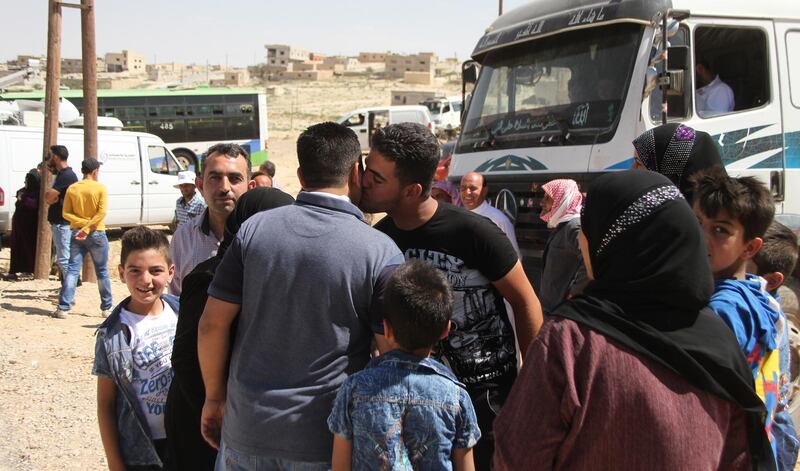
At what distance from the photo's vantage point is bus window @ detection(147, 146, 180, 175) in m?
15.4

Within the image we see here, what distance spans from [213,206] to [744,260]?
87.2 inches

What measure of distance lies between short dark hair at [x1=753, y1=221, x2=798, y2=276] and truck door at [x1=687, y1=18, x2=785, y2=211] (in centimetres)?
245

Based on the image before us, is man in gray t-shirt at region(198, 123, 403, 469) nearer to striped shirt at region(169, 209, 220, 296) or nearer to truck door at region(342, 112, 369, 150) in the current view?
striped shirt at region(169, 209, 220, 296)

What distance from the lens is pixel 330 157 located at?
224cm

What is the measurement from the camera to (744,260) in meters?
2.17

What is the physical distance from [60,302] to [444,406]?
7661 millimetres

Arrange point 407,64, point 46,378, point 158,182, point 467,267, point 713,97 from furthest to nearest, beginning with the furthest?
point 407,64 → point 158,182 → point 46,378 → point 713,97 → point 467,267

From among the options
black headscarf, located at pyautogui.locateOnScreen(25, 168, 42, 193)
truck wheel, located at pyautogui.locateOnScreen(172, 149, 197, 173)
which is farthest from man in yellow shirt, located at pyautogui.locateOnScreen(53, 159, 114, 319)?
truck wheel, located at pyautogui.locateOnScreen(172, 149, 197, 173)

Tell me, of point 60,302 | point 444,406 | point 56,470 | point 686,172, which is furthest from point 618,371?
point 60,302

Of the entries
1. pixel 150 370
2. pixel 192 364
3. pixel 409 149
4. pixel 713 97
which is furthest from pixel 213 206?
pixel 713 97

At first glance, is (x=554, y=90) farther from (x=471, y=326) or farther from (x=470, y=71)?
(x=471, y=326)

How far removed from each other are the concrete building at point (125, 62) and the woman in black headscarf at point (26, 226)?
10619cm

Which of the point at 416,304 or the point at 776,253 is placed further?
the point at 776,253

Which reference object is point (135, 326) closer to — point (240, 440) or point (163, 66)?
point (240, 440)
